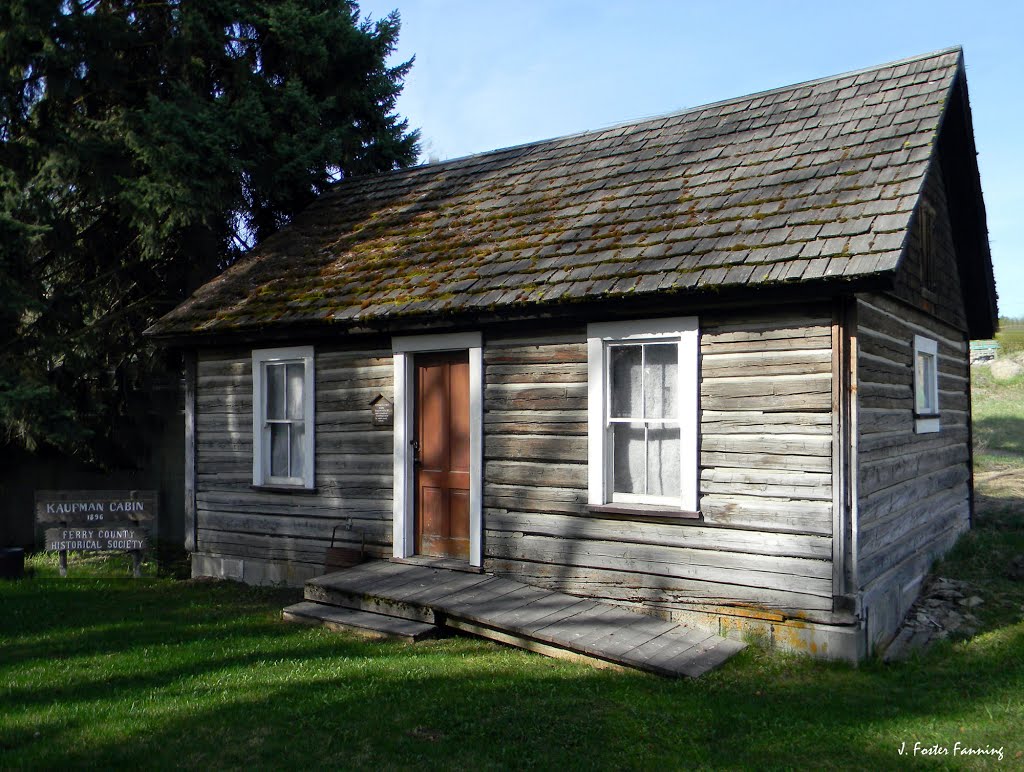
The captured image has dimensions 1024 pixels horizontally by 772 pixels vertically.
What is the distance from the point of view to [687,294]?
297 inches

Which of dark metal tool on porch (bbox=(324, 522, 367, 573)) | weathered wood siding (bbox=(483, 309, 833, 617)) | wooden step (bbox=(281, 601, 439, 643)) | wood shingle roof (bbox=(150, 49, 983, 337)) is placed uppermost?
wood shingle roof (bbox=(150, 49, 983, 337))

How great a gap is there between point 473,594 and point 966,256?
8.53m

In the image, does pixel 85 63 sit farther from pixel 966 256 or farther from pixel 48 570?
pixel 966 256

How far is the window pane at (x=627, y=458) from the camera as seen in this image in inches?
325

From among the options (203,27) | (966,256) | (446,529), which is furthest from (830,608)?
(203,27)

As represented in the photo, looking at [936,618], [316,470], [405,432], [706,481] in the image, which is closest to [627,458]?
[706,481]

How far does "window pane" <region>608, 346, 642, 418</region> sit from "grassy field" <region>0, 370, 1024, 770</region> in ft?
7.88

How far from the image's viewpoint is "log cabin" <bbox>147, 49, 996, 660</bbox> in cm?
735

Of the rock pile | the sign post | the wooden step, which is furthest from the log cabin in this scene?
the wooden step

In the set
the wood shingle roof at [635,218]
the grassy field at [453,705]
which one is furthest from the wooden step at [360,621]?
the wood shingle roof at [635,218]

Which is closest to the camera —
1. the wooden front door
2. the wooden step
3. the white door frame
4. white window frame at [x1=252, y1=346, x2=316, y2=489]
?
the wooden step

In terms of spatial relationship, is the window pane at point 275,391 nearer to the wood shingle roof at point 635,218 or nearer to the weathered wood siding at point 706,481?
the wood shingle roof at point 635,218

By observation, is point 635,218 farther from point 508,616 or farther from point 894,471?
point 508,616

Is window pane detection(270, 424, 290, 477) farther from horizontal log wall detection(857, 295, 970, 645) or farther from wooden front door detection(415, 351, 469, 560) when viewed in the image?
horizontal log wall detection(857, 295, 970, 645)
